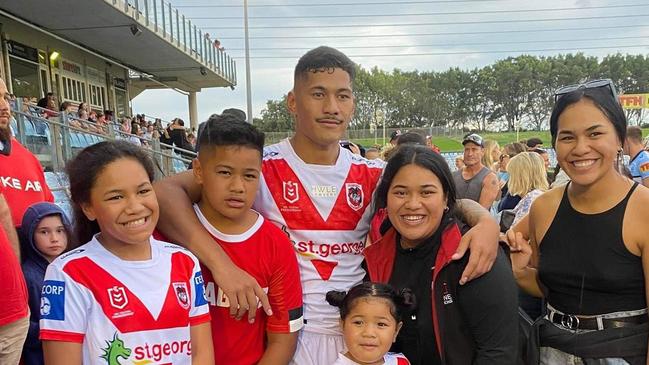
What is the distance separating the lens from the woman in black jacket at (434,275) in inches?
74.4

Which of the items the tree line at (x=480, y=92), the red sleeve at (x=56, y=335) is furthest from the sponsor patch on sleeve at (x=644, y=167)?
the tree line at (x=480, y=92)

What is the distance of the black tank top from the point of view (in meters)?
1.93

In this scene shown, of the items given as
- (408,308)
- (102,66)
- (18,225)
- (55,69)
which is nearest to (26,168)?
(18,225)

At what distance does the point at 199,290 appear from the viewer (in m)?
1.92

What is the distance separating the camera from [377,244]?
7.38 feet

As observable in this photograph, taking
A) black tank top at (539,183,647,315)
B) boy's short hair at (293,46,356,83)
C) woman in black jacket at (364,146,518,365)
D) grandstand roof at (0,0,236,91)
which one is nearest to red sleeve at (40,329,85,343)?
woman in black jacket at (364,146,518,365)

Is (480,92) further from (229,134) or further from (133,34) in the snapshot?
(229,134)

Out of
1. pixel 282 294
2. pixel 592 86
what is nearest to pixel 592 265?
pixel 592 86

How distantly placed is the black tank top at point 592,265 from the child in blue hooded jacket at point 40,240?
2.46m

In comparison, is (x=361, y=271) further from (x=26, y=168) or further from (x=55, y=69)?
(x=55, y=69)

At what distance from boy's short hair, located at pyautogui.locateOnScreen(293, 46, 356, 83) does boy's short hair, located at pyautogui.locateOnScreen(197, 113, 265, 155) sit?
1.36ft

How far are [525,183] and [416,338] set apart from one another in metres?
4.10

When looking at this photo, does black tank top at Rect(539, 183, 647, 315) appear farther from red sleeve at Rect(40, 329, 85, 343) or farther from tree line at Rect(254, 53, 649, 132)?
tree line at Rect(254, 53, 649, 132)

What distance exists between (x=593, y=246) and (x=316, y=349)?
1.27 m
